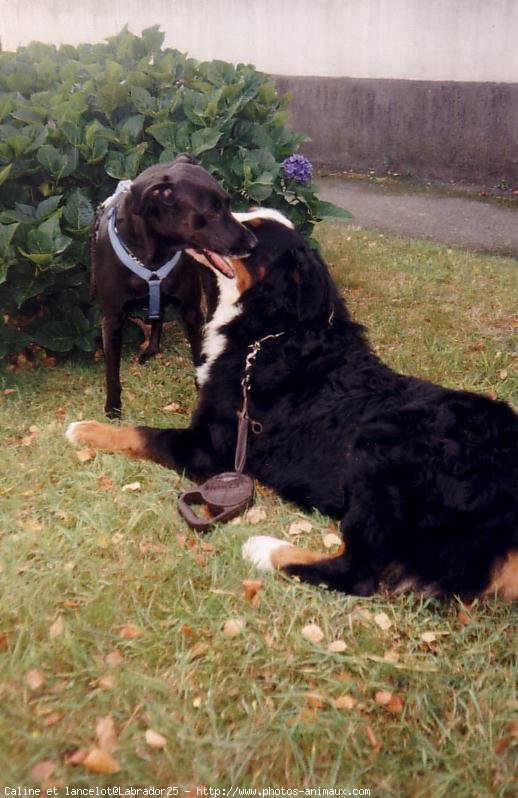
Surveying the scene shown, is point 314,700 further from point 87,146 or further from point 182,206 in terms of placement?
point 87,146

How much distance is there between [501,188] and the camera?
993 centimetres

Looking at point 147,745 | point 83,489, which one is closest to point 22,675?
point 147,745

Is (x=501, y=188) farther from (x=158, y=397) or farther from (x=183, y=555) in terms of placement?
(x=183, y=555)

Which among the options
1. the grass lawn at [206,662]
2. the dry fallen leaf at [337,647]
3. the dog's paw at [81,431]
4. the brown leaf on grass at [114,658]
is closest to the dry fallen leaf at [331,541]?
the grass lawn at [206,662]

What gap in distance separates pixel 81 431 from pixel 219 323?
3.34 feet

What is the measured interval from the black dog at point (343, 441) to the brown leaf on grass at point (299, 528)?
0.33ft

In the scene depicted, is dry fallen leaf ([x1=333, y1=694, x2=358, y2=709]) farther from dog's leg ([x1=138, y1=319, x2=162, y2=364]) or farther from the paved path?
the paved path

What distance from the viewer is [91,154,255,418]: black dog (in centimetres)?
340

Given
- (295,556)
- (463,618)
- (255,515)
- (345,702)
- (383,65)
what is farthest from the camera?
(383,65)

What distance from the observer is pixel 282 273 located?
3156 millimetres

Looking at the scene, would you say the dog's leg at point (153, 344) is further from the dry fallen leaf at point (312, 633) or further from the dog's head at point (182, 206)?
the dry fallen leaf at point (312, 633)

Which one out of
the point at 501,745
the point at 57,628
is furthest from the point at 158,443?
the point at 501,745

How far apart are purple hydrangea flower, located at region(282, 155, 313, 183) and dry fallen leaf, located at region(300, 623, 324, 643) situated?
3795mm

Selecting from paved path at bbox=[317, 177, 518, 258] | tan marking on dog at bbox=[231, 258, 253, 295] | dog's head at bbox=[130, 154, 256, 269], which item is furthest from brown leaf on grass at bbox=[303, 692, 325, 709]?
paved path at bbox=[317, 177, 518, 258]
